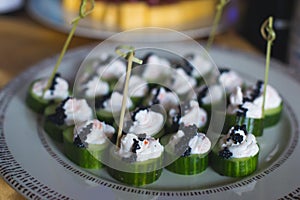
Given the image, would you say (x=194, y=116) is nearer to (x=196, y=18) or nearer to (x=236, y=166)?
(x=236, y=166)

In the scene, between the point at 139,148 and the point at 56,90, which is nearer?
the point at 139,148

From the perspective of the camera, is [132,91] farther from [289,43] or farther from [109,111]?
[289,43]

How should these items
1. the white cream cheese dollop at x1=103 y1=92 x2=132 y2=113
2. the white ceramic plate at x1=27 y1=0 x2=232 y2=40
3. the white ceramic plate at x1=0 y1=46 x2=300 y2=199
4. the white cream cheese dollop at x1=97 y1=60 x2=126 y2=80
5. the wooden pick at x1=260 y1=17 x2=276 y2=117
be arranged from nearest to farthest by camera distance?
the white ceramic plate at x1=0 y1=46 x2=300 y2=199
the wooden pick at x1=260 y1=17 x2=276 y2=117
the white cream cheese dollop at x1=103 y1=92 x2=132 y2=113
the white cream cheese dollop at x1=97 y1=60 x2=126 y2=80
the white ceramic plate at x1=27 y1=0 x2=232 y2=40

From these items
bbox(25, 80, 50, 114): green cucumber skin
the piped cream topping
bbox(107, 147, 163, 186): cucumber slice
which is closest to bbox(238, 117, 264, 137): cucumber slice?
the piped cream topping

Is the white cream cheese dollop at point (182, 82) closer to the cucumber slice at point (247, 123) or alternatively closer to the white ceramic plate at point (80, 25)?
the cucumber slice at point (247, 123)

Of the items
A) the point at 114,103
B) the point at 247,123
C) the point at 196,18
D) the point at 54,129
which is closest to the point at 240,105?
the point at 247,123

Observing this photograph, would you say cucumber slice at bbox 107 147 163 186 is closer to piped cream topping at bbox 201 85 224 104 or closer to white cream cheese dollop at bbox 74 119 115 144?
white cream cheese dollop at bbox 74 119 115 144
